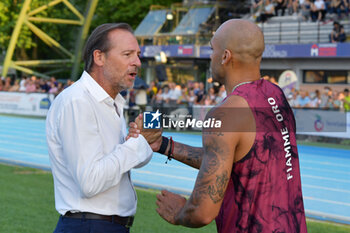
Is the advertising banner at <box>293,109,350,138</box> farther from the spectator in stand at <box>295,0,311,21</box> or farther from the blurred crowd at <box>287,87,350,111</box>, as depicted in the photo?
the spectator in stand at <box>295,0,311,21</box>

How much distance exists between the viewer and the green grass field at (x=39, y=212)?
25.1 feet

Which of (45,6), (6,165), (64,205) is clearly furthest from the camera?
(45,6)

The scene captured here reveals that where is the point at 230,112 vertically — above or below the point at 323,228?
above

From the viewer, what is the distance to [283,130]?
9.77ft

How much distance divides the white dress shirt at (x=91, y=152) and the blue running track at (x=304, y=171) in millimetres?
3832

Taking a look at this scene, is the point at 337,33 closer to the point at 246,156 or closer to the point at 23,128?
the point at 23,128

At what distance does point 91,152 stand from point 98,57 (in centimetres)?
58

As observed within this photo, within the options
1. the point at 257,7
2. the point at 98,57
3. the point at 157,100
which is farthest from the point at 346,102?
the point at 98,57

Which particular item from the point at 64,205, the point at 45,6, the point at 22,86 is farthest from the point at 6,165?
the point at 45,6

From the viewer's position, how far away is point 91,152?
305 cm

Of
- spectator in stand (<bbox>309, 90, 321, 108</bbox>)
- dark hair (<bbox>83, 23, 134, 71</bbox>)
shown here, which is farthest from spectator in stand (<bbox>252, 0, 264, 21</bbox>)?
dark hair (<bbox>83, 23, 134, 71</bbox>)

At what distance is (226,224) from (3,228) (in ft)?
16.8

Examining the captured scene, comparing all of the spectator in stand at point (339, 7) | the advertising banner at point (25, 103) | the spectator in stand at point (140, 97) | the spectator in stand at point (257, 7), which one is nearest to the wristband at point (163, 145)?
the spectator in stand at point (140, 97)

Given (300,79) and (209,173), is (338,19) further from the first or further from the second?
(209,173)
